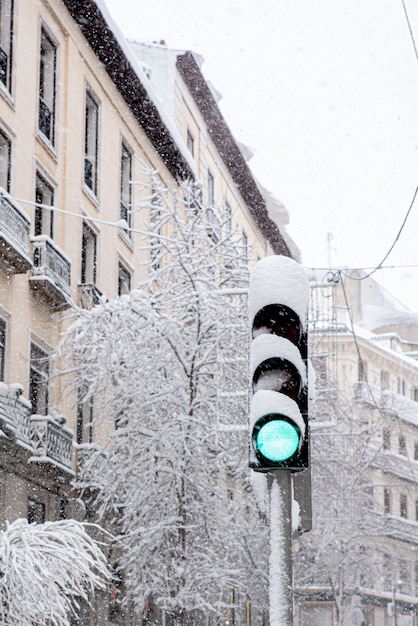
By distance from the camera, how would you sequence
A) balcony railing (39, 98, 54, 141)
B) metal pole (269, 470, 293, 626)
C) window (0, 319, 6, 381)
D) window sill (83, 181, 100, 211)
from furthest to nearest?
1. window sill (83, 181, 100, 211)
2. balcony railing (39, 98, 54, 141)
3. window (0, 319, 6, 381)
4. metal pole (269, 470, 293, 626)

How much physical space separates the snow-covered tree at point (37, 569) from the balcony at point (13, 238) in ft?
28.9

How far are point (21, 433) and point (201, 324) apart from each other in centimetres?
408

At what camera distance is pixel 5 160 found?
21.9 meters

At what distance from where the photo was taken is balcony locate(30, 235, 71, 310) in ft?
74.0

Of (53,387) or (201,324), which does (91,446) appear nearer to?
(53,387)

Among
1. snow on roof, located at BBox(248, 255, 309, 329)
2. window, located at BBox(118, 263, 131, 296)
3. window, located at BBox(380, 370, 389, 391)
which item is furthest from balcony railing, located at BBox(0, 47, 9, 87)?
window, located at BBox(380, 370, 389, 391)

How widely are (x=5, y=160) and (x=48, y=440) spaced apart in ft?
17.9

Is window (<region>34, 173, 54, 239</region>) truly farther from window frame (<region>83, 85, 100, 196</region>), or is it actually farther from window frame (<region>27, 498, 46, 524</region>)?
window frame (<region>27, 498, 46, 524</region>)

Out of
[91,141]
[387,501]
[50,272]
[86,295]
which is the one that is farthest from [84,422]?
[387,501]

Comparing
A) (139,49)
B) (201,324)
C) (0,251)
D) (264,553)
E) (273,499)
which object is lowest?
(273,499)

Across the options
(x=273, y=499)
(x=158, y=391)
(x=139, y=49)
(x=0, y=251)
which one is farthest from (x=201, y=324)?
(x=139, y=49)

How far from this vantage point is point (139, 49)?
38438mm

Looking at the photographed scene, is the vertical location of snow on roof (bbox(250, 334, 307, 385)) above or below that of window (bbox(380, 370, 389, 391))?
below

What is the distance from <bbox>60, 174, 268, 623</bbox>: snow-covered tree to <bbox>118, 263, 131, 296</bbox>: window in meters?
9.06
